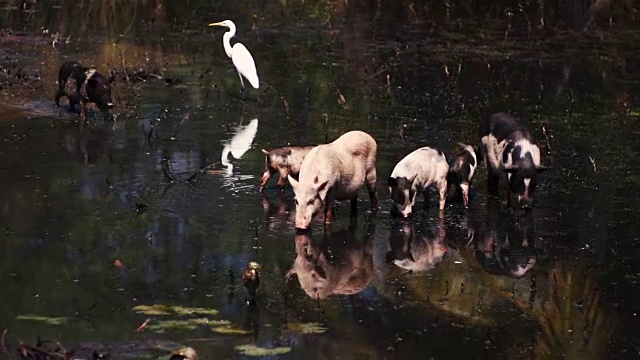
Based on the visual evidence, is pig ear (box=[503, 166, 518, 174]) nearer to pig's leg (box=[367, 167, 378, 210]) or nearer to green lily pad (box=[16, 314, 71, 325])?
pig's leg (box=[367, 167, 378, 210])

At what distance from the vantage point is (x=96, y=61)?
2156 centimetres

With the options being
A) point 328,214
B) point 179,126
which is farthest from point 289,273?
point 179,126

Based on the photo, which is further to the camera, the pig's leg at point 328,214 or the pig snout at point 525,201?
the pig snout at point 525,201

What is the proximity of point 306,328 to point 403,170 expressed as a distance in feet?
11.9

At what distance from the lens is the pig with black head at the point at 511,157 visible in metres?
13.5

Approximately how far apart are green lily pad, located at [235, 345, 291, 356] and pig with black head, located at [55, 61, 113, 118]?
28.1ft

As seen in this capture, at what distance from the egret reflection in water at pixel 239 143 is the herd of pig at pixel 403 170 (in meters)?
1.54

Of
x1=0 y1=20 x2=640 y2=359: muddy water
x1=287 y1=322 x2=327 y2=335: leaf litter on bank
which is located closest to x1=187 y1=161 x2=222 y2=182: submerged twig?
x1=0 y1=20 x2=640 y2=359: muddy water

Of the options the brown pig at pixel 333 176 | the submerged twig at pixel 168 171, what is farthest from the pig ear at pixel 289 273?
the submerged twig at pixel 168 171

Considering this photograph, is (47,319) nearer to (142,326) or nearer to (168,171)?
(142,326)

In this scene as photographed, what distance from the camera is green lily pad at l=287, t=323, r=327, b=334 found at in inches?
381

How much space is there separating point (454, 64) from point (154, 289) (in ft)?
40.9

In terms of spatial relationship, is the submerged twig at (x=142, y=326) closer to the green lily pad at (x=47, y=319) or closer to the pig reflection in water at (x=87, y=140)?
the green lily pad at (x=47, y=319)

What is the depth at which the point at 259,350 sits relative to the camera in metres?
9.22
